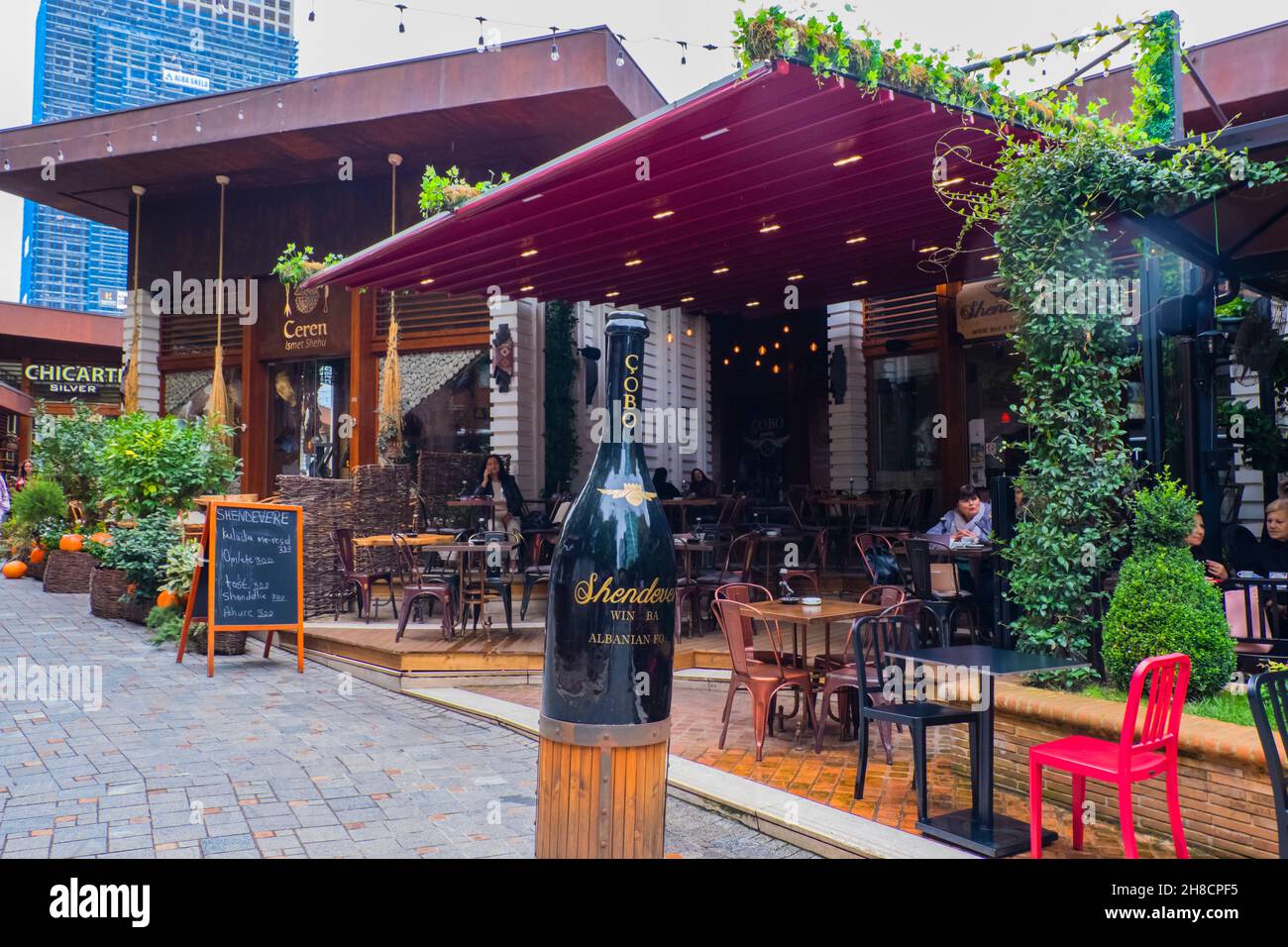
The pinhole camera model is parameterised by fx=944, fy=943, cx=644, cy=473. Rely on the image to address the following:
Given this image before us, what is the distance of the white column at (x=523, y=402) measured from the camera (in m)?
12.4

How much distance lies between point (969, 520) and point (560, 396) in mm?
6245

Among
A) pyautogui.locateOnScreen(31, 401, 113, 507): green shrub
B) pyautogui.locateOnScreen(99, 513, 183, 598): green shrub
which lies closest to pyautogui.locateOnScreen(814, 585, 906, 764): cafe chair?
pyautogui.locateOnScreen(99, 513, 183, 598): green shrub

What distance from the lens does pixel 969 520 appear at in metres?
8.34

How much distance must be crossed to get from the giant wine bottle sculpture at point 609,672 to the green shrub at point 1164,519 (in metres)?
3.13

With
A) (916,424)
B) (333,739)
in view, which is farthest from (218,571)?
(916,424)

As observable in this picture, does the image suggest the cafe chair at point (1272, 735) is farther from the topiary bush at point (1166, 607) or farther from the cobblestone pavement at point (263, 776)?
the cobblestone pavement at point (263, 776)

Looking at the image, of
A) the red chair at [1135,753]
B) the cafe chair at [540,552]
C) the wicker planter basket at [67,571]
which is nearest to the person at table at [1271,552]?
the red chair at [1135,753]

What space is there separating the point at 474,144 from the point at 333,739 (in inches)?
377

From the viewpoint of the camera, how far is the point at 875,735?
5.68 meters

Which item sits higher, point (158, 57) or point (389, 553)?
point (158, 57)

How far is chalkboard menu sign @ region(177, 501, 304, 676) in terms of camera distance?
7301 mm

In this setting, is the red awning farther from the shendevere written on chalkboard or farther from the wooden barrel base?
the wooden barrel base

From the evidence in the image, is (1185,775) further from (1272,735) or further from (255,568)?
(255,568)
